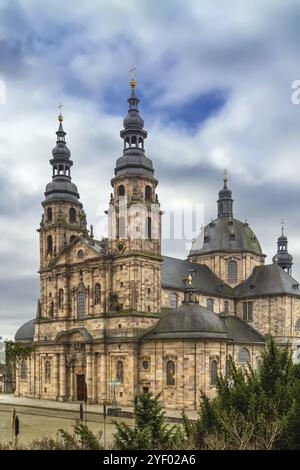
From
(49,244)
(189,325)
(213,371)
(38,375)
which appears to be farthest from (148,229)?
(38,375)

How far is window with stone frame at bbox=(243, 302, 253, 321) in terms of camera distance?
242ft

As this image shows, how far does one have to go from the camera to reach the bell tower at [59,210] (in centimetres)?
6675

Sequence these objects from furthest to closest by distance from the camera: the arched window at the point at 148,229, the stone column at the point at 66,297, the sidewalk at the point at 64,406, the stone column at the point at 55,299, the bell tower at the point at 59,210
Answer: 1. the bell tower at the point at 59,210
2. the stone column at the point at 55,299
3. the stone column at the point at 66,297
4. the arched window at the point at 148,229
5. the sidewalk at the point at 64,406

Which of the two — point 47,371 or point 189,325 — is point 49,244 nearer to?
point 47,371

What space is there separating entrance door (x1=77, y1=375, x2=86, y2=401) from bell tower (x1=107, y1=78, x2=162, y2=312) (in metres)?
9.63

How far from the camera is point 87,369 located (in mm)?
58688

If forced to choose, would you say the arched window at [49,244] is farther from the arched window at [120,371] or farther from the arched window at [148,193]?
the arched window at [120,371]

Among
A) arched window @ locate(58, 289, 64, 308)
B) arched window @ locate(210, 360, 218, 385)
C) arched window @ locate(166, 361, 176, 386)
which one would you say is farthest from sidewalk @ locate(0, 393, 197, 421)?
arched window @ locate(58, 289, 64, 308)

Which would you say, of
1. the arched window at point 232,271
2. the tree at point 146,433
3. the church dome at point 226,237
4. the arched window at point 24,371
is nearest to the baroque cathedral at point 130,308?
the arched window at point 24,371

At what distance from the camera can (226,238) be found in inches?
3091

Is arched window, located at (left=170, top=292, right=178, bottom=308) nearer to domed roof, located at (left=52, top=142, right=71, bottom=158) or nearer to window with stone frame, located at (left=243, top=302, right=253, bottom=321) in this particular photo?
window with stone frame, located at (left=243, top=302, right=253, bottom=321)

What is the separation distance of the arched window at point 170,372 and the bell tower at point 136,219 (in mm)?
6166

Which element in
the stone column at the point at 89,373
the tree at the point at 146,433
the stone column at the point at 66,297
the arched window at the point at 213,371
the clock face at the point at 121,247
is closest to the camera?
the tree at the point at 146,433
